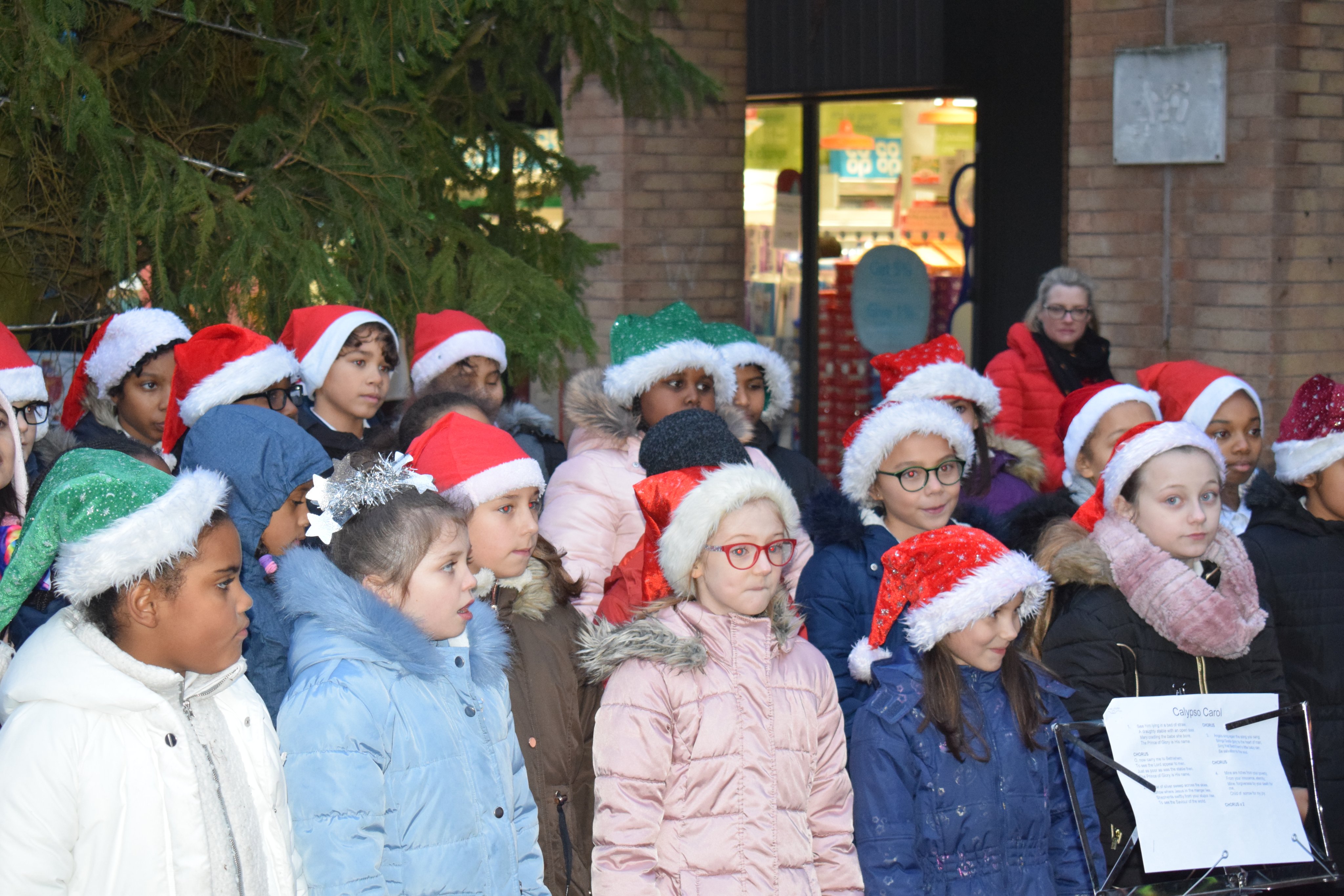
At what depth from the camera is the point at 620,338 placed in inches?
202

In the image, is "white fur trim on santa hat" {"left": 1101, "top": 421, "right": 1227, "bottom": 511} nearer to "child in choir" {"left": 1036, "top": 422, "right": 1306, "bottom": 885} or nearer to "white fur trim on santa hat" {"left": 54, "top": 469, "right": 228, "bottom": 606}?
"child in choir" {"left": 1036, "top": 422, "right": 1306, "bottom": 885}

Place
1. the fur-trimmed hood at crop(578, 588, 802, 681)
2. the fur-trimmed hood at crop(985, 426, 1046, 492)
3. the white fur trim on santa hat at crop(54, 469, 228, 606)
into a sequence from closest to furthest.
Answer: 1. the white fur trim on santa hat at crop(54, 469, 228, 606)
2. the fur-trimmed hood at crop(578, 588, 802, 681)
3. the fur-trimmed hood at crop(985, 426, 1046, 492)

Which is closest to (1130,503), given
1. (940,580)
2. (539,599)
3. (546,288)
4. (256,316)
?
(940,580)

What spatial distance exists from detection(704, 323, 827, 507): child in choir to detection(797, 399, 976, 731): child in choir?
3.12 feet

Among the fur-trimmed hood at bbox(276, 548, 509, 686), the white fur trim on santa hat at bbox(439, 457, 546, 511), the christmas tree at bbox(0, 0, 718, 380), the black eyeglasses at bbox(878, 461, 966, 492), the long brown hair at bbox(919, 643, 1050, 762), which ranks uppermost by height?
the christmas tree at bbox(0, 0, 718, 380)

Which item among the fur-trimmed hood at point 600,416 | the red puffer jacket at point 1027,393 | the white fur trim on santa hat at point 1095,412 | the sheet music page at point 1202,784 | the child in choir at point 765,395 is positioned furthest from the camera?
the red puffer jacket at point 1027,393

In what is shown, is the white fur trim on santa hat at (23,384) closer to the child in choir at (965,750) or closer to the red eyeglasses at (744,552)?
the red eyeglasses at (744,552)

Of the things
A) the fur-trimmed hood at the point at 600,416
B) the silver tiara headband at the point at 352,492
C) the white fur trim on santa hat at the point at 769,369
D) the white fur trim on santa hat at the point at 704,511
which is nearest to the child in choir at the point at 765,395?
the white fur trim on santa hat at the point at 769,369

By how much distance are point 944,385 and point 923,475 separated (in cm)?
92

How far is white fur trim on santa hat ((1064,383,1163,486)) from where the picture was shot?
15.3 feet

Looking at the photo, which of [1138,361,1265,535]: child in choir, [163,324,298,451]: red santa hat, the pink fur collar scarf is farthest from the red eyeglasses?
[1138,361,1265,535]: child in choir

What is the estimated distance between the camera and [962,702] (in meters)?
3.29

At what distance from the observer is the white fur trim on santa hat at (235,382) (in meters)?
4.37

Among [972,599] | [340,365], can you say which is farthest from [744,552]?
[340,365]
